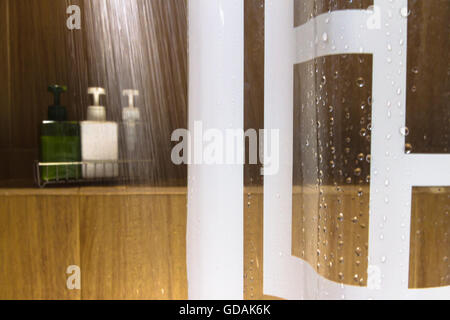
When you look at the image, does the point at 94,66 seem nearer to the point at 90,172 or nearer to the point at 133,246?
the point at 90,172

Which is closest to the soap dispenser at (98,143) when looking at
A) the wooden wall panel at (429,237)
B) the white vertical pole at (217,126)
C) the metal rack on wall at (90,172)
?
the metal rack on wall at (90,172)

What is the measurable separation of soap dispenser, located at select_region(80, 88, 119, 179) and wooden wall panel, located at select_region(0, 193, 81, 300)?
0.16ft

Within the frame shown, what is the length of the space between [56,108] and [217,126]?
9.6 inches

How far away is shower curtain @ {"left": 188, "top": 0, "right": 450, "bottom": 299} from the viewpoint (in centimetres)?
31

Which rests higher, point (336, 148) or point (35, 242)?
point (336, 148)

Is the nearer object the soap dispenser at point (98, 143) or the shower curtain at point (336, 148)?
the shower curtain at point (336, 148)

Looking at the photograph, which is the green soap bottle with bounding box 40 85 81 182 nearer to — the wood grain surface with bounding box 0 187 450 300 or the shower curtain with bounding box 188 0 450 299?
the wood grain surface with bounding box 0 187 450 300

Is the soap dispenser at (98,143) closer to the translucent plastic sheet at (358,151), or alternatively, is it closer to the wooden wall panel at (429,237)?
the translucent plastic sheet at (358,151)

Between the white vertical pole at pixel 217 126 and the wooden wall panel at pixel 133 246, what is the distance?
7 cm

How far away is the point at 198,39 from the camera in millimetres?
331

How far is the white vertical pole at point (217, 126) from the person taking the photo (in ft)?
1.07

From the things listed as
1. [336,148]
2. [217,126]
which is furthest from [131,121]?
[336,148]

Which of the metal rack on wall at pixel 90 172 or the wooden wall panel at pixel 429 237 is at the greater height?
the metal rack on wall at pixel 90 172

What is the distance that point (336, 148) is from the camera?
33cm
